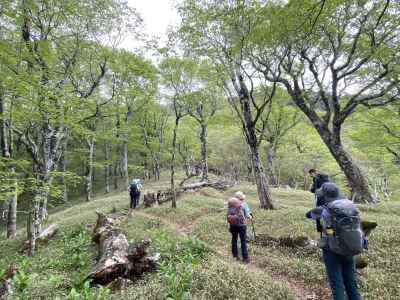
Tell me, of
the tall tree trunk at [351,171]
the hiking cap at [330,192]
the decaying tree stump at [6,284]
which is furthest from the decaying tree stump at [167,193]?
the hiking cap at [330,192]

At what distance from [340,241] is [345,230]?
0.21m

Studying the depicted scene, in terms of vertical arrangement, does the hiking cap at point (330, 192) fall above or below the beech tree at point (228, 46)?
below

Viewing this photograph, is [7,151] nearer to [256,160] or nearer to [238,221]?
[238,221]

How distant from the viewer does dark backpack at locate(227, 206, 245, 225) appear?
7062 mm

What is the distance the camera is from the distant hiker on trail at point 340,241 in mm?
3688

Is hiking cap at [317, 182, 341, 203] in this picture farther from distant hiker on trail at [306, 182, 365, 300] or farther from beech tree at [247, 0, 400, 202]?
beech tree at [247, 0, 400, 202]

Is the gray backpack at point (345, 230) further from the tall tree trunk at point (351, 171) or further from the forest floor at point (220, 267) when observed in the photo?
the tall tree trunk at point (351, 171)

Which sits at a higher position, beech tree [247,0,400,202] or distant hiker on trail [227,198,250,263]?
beech tree [247,0,400,202]

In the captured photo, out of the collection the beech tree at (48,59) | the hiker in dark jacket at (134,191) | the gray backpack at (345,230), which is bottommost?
the hiker in dark jacket at (134,191)

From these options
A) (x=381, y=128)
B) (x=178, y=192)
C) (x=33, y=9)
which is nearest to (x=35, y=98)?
(x=33, y=9)

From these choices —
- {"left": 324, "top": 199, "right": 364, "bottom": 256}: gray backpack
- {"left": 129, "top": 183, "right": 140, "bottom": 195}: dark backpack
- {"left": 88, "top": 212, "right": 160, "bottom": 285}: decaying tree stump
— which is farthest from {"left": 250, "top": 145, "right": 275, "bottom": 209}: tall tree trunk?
{"left": 324, "top": 199, "right": 364, "bottom": 256}: gray backpack

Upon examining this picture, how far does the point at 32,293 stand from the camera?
532 centimetres

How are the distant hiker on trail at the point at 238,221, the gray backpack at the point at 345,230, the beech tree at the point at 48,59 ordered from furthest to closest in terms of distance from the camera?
the beech tree at the point at 48,59 < the distant hiker on trail at the point at 238,221 < the gray backpack at the point at 345,230

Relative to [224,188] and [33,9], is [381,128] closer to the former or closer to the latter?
[224,188]
